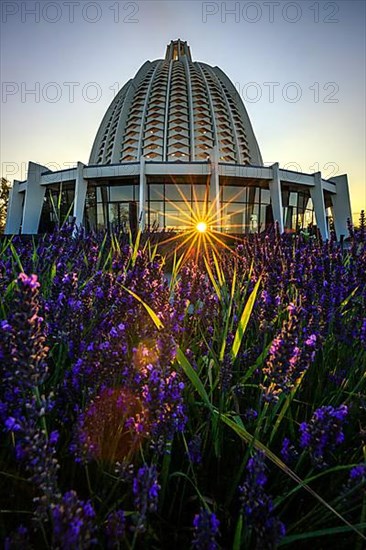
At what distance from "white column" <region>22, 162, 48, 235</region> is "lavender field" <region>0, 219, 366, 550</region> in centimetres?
2665

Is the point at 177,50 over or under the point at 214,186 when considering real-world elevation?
over

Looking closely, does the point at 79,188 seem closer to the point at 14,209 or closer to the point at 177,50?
the point at 14,209

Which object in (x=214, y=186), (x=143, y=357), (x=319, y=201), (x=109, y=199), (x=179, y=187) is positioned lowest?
(x=143, y=357)

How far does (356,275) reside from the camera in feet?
6.38

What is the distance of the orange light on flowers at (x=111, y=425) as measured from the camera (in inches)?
29.8

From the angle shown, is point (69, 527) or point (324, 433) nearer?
point (69, 527)

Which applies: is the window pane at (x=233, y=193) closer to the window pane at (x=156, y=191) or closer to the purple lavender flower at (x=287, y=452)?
the window pane at (x=156, y=191)

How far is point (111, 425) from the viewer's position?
957 millimetres

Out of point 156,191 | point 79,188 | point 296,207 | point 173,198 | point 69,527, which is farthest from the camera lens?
point 296,207

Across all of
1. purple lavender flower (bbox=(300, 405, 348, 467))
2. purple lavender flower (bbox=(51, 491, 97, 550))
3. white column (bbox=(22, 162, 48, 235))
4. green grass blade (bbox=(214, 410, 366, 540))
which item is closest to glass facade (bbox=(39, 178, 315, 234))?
white column (bbox=(22, 162, 48, 235))

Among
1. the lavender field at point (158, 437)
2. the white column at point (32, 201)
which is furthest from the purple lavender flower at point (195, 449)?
the white column at point (32, 201)

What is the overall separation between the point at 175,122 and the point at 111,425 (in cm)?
4717

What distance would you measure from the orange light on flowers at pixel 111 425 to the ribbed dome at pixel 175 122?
41215 mm

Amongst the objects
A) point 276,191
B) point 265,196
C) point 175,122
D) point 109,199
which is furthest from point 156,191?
point 175,122
